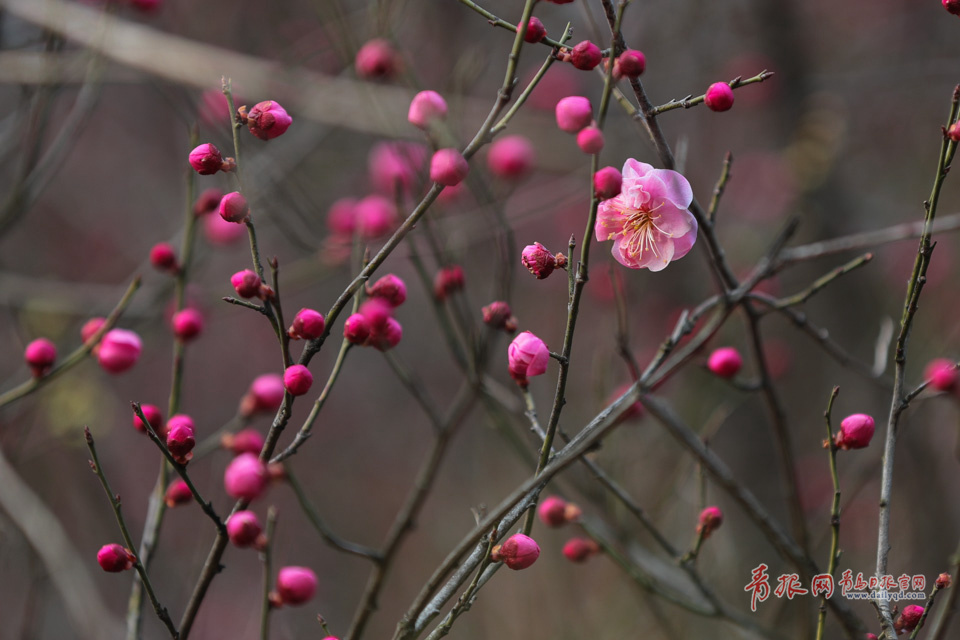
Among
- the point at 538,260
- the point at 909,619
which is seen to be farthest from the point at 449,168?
the point at 909,619

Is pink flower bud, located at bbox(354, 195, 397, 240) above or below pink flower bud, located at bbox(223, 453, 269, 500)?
above

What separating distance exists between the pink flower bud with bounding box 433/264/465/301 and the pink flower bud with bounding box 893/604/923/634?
3.26 ft

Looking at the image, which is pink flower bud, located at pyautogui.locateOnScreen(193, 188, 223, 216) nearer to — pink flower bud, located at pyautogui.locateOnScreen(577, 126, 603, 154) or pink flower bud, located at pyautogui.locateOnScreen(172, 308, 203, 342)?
pink flower bud, located at pyautogui.locateOnScreen(172, 308, 203, 342)

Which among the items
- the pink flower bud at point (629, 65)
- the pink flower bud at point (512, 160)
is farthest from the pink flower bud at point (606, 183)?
the pink flower bud at point (512, 160)

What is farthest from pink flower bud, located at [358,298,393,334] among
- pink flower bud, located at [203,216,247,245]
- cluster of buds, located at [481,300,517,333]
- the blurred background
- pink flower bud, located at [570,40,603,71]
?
pink flower bud, located at [203,216,247,245]

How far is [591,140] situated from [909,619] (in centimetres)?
90

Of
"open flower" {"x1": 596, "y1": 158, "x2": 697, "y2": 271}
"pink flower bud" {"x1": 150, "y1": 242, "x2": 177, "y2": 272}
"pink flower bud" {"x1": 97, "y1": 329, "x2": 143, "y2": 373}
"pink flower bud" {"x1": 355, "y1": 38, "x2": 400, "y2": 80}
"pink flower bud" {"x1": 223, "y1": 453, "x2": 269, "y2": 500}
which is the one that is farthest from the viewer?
"pink flower bud" {"x1": 355, "y1": 38, "x2": 400, "y2": 80}

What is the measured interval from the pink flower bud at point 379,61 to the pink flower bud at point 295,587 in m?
1.35

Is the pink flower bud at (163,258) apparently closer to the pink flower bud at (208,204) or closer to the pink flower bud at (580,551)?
the pink flower bud at (208,204)

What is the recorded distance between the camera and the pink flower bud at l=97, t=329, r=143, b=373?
4.96ft

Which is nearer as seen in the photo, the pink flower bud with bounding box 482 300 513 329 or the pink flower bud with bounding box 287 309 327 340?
the pink flower bud with bounding box 287 309 327 340

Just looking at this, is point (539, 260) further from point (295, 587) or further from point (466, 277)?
point (466, 277)

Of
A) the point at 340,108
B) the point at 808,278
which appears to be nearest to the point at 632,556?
the point at 340,108

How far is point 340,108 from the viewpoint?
2818 millimetres
